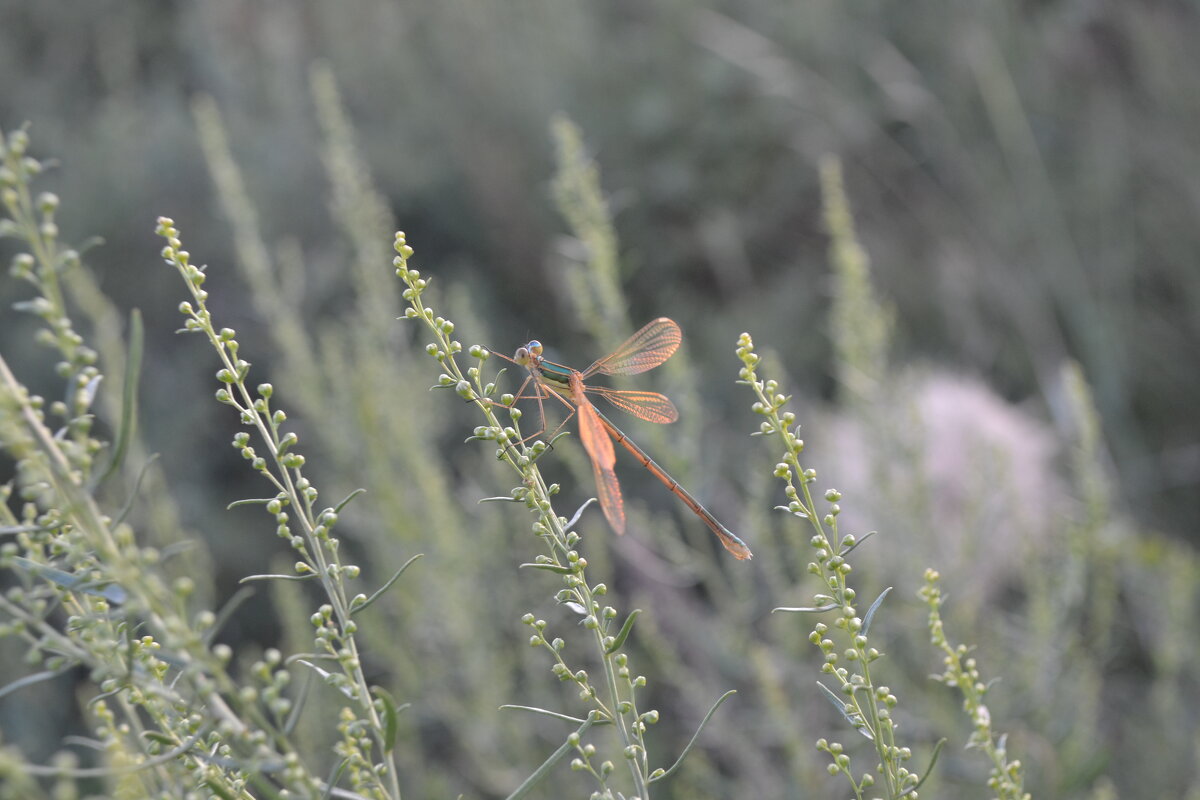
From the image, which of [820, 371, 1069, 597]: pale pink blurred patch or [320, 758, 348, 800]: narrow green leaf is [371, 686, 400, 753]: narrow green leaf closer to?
[320, 758, 348, 800]: narrow green leaf

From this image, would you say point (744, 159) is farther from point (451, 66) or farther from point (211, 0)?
point (211, 0)

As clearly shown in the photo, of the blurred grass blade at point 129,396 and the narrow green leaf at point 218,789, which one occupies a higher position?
the blurred grass blade at point 129,396

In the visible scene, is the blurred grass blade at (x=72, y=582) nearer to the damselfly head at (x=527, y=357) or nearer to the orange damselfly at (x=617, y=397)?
the orange damselfly at (x=617, y=397)

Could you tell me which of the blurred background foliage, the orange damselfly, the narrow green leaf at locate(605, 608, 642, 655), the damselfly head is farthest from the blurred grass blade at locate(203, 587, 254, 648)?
the blurred background foliage

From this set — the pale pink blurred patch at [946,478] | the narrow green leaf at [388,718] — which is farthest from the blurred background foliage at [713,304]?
the narrow green leaf at [388,718]

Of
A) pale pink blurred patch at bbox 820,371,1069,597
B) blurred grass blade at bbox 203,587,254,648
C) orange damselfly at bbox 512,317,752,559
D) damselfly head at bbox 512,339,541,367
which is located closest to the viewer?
blurred grass blade at bbox 203,587,254,648

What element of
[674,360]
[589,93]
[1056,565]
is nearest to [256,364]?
[589,93]
